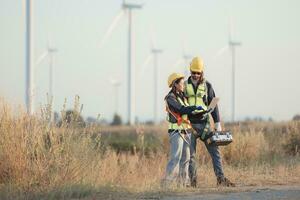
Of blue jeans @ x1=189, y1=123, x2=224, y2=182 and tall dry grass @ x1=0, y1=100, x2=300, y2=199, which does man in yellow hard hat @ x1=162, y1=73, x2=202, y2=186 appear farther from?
tall dry grass @ x1=0, y1=100, x2=300, y2=199

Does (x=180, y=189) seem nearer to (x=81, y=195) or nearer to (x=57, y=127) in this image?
(x=81, y=195)

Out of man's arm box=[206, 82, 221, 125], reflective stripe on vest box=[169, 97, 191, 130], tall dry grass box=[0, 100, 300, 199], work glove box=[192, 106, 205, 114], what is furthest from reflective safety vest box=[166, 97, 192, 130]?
tall dry grass box=[0, 100, 300, 199]

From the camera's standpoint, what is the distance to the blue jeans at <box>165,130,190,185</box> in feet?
41.2

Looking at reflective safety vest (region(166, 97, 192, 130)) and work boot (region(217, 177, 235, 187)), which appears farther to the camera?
work boot (region(217, 177, 235, 187))

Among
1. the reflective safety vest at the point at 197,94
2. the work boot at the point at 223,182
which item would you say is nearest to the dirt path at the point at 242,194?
the work boot at the point at 223,182

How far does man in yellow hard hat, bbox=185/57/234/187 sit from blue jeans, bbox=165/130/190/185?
150 millimetres

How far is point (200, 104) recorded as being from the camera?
12.6 m

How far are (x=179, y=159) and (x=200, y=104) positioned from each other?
106cm

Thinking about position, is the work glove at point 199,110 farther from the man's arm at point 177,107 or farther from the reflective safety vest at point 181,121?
the reflective safety vest at point 181,121

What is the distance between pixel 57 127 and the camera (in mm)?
12578

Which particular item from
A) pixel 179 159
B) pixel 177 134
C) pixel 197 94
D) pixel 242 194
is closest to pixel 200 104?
pixel 197 94

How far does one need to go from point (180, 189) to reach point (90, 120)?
7.73 ft

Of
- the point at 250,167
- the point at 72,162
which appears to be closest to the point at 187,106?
the point at 72,162

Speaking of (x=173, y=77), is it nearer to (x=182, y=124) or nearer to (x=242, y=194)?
(x=182, y=124)
